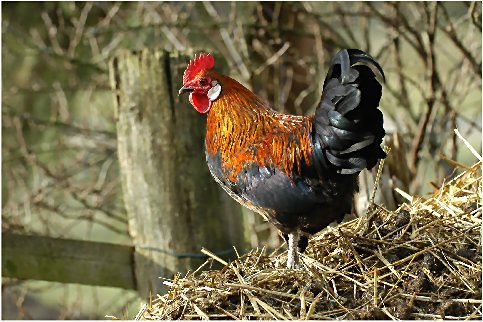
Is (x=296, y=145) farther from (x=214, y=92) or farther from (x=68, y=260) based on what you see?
(x=68, y=260)

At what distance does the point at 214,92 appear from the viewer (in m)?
2.67

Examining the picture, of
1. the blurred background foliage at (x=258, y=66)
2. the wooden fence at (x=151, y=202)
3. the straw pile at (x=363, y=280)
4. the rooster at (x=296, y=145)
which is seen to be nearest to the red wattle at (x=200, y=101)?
the rooster at (x=296, y=145)

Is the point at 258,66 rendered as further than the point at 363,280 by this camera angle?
Yes

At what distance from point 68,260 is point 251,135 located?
121 centimetres

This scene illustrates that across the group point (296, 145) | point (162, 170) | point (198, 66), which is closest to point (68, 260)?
point (162, 170)

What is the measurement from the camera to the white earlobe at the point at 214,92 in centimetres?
267

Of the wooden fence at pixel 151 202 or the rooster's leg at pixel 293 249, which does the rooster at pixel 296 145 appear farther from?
the wooden fence at pixel 151 202

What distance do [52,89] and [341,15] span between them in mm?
2392

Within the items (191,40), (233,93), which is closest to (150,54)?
(233,93)

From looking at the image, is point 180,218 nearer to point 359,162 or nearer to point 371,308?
point 359,162

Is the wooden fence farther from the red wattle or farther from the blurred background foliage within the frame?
the blurred background foliage

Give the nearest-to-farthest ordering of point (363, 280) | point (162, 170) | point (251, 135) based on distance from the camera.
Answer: point (363, 280), point (251, 135), point (162, 170)

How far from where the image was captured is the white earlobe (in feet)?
8.75

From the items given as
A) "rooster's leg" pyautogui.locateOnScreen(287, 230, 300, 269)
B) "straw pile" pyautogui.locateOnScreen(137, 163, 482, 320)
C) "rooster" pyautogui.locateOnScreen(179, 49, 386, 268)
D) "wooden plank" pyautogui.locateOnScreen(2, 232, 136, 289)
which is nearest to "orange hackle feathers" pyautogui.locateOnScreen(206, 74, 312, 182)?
"rooster" pyautogui.locateOnScreen(179, 49, 386, 268)
